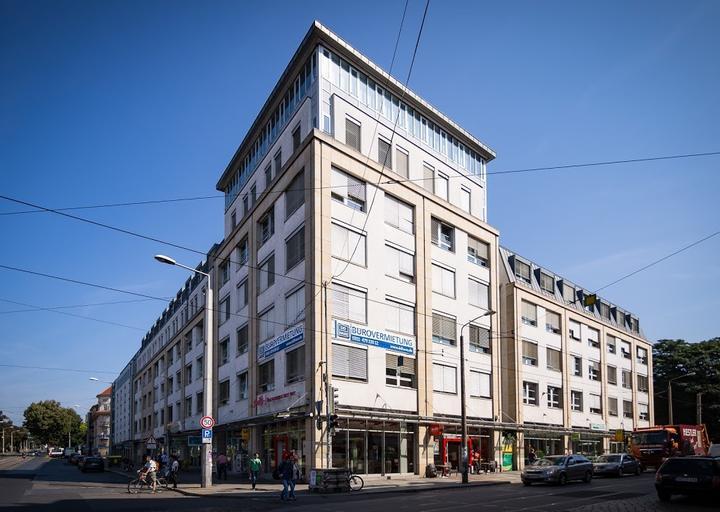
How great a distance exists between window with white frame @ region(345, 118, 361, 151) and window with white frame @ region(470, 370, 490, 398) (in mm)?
16855

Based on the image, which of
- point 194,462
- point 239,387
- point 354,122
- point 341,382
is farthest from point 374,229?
point 194,462

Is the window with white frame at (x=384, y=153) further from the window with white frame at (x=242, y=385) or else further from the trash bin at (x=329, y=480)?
the trash bin at (x=329, y=480)

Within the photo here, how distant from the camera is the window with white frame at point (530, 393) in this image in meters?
47.1

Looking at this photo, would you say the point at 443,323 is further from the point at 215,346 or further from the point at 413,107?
the point at 215,346

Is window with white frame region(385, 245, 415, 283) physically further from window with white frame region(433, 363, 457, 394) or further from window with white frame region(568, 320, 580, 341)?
window with white frame region(568, 320, 580, 341)

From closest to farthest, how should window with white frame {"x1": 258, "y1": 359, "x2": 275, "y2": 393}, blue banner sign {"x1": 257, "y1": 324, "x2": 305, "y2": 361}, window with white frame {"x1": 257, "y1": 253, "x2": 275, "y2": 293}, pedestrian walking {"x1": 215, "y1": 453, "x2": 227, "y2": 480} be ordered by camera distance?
1. blue banner sign {"x1": 257, "y1": 324, "x2": 305, "y2": 361}
2. pedestrian walking {"x1": 215, "y1": 453, "x2": 227, "y2": 480}
3. window with white frame {"x1": 258, "y1": 359, "x2": 275, "y2": 393}
4. window with white frame {"x1": 257, "y1": 253, "x2": 275, "y2": 293}

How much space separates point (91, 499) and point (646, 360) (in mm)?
64632

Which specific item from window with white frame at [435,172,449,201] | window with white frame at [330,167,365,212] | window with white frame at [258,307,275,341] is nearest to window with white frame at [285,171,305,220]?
window with white frame at [330,167,365,212]

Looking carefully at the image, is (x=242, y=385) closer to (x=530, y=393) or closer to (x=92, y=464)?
(x=92, y=464)

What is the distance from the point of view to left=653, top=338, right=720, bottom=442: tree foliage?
71938 mm

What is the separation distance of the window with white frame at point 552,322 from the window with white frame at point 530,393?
5.69 m

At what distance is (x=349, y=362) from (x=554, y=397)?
2565 cm

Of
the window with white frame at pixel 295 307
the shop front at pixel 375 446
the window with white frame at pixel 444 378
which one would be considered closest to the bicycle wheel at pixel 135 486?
the shop front at pixel 375 446

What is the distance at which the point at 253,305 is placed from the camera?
41.0 meters
